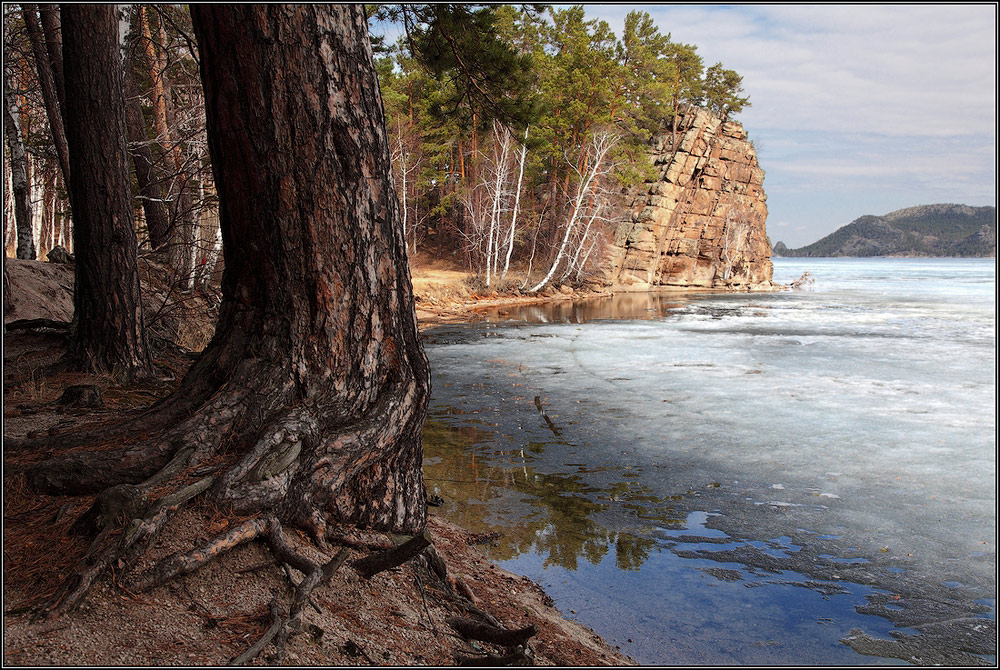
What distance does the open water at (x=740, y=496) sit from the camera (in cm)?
413

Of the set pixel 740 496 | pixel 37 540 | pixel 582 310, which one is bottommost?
pixel 740 496

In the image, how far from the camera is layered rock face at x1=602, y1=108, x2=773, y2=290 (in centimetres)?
4475

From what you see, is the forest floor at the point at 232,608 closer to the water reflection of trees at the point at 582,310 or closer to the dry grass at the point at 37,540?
the dry grass at the point at 37,540

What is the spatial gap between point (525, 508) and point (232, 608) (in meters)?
3.35

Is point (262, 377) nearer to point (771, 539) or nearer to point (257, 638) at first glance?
point (257, 638)

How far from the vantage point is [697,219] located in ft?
159

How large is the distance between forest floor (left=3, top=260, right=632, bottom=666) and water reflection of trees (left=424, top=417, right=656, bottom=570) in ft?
2.27

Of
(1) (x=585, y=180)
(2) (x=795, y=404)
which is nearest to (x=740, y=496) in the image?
(2) (x=795, y=404)

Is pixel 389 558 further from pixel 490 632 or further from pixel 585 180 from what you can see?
pixel 585 180

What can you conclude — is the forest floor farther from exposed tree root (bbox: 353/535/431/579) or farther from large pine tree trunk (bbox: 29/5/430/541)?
large pine tree trunk (bbox: 29/5/430/541)

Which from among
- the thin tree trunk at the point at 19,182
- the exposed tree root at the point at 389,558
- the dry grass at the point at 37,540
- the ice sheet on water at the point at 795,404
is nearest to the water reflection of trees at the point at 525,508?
the ice sheet on water at the point at 795,404

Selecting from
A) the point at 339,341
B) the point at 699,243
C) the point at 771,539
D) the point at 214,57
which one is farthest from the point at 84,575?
the point at 699,243

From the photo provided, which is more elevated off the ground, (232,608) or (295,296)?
(295,296)

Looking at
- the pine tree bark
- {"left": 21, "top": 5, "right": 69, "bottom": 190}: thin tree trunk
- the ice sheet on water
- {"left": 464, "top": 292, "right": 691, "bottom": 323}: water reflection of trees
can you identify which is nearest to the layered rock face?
{"left": 464, "top": 292, "right": 691, "bottom": 323}: water reflection of trees
